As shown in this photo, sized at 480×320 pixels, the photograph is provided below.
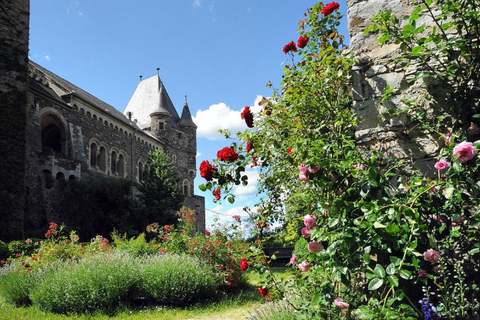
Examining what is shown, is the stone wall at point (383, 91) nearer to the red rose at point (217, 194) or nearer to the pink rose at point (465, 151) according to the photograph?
the pink rose at point (465, 151)

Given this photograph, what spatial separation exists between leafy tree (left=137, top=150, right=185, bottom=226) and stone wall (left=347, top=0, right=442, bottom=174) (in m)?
19.4

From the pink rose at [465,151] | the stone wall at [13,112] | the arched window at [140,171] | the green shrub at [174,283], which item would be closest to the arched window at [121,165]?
the arched window at [140,171]

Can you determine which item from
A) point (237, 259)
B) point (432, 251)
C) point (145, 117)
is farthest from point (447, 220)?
point (145, 117)

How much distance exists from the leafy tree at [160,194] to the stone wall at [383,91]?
19424 mm

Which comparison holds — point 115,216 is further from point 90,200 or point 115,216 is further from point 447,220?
point 447,220

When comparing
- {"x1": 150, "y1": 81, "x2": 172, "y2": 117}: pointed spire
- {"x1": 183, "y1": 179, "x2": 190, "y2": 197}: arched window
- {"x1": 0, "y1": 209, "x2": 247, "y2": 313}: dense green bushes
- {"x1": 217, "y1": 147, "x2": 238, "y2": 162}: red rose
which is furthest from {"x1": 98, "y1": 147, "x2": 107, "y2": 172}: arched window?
{"x1": 217, "y1": 147, "x2": 238, "y2": 162}: red rose

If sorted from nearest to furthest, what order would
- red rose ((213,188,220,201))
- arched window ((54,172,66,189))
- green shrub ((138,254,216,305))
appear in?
red rose ((213,188,220,201)) < green shrub ((138,254,216,305)) < arched window ((54,172,66,189))

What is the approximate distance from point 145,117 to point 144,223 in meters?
13.3

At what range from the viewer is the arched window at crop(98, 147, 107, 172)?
22441mm

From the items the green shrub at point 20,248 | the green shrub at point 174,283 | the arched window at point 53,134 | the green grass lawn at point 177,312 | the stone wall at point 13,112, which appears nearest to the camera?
the green grass lawn at point 177,312

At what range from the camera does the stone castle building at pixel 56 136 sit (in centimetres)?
1342

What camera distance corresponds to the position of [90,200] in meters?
18.2

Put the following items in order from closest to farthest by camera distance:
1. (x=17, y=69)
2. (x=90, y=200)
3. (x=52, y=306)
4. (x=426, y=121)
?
(x=426, y=121) → (x=52, y=306) → (x=17, y=69) → (x=90, y=200)

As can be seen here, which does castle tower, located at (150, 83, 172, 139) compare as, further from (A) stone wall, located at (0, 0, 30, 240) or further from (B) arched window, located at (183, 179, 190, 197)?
(A) stone wall, located at (0, 0, 30, 240)
